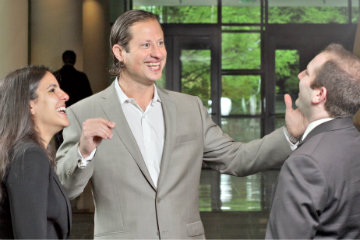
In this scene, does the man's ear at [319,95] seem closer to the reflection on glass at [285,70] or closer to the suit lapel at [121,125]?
the suit lapel at [121,125]

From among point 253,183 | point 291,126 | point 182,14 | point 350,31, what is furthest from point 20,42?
point 350,31

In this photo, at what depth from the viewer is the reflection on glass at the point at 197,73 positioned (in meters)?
16.3

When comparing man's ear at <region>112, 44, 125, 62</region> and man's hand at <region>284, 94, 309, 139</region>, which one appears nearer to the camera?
man's hand at <region>284, 94, 309, 139</region>

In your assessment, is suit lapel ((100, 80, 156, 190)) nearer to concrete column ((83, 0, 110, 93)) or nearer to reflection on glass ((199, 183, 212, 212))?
reflection on glass ((199, 183, 212, 212))

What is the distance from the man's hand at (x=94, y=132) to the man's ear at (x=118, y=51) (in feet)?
2.03

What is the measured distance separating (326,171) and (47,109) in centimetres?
118

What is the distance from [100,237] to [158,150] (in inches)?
18.2

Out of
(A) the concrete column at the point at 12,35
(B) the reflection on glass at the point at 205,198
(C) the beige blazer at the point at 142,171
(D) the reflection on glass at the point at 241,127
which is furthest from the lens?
(D) the reflection on glass at the point at 241,127

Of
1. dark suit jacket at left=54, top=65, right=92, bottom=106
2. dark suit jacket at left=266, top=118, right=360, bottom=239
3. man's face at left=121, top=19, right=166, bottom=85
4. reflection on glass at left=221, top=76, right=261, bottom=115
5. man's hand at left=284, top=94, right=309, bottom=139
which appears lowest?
reflection on glass at left=221, top=76, right=261, bottom=115

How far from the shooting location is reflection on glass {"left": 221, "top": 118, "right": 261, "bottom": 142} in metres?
16.4

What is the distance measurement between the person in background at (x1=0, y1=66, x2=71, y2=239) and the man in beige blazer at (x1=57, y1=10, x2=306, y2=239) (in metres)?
0.21

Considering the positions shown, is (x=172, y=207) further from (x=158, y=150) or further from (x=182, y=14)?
(x=182, y=14)

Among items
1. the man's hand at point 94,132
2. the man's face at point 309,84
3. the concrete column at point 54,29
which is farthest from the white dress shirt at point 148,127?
the concrete column at point 54,29

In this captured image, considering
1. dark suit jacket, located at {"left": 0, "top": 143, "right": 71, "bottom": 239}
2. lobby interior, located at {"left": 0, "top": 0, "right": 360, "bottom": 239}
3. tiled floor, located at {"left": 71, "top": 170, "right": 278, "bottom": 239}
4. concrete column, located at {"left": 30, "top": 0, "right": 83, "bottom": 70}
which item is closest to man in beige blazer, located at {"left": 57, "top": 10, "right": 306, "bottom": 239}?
dark suit jacket, located at {"left": 0, "top": 143, "right": 71, "bottom": 239}
